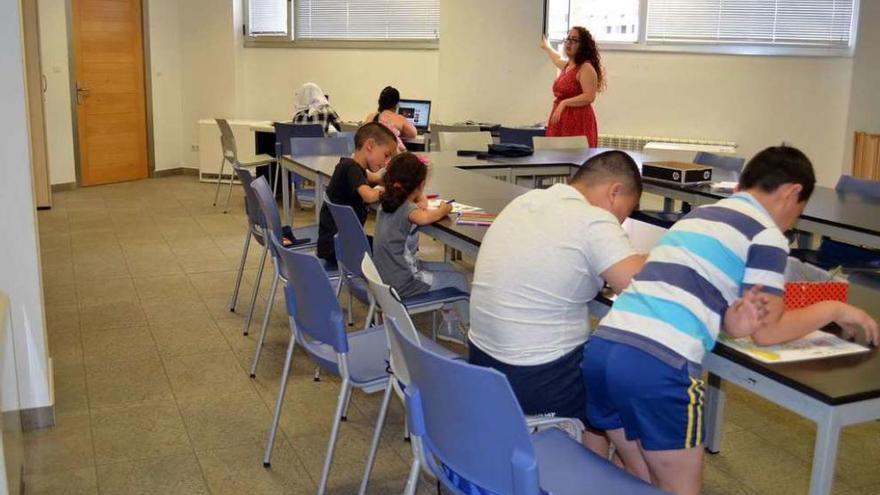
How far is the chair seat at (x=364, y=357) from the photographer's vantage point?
267cm

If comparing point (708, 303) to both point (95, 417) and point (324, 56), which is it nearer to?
point (95, 417)

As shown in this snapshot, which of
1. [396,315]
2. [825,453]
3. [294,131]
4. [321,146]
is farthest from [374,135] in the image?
[294,131]

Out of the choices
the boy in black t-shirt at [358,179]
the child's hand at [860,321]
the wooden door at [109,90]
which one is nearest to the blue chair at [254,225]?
the boy in black t-shirt at [358,179]

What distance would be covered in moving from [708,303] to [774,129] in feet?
19.9

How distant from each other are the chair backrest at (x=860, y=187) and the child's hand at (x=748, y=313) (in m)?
2.88

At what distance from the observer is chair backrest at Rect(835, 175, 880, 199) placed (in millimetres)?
4410

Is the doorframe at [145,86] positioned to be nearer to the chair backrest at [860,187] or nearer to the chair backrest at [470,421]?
the chair backrest at [860,187]

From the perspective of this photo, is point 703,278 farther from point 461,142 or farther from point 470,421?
point 461,142

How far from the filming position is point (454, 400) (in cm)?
174

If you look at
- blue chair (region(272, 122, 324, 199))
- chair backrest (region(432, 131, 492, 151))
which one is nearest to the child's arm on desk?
chair backrest (region(432, 131, 492, 151))

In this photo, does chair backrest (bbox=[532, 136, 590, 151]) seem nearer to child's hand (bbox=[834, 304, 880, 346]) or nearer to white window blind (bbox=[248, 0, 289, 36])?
child's hand (bbox=[834, 304, 880, 346])

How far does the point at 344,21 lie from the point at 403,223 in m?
6.32

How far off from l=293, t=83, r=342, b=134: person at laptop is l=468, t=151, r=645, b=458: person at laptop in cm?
569

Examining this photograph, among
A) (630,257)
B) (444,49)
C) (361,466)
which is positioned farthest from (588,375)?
(444,49)
